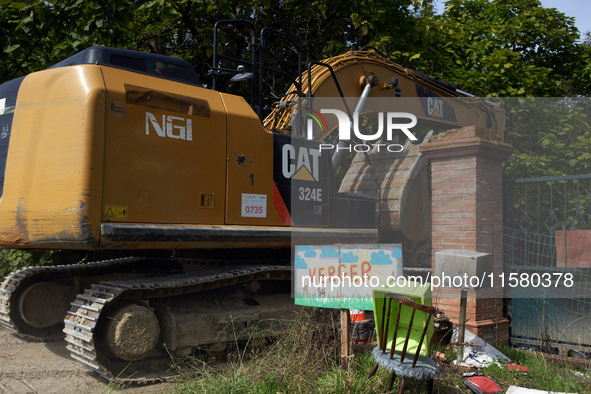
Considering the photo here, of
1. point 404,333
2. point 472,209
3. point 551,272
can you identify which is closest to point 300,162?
point 472,209

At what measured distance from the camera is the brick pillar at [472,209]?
231 inches

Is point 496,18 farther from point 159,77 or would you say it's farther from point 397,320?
point 397,320

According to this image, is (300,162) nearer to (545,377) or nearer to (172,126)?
(172,126)

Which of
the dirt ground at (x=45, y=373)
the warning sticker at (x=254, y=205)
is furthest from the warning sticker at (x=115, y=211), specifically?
the dirt ground at (x=45, y=373)

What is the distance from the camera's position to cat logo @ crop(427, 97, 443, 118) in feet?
27.9

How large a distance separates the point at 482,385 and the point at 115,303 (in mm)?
3314

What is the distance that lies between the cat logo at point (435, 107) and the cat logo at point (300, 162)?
114 inches

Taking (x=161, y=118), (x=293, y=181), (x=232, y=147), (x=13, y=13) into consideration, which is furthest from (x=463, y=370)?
(x=13, y=13)

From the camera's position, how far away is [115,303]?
510 cm

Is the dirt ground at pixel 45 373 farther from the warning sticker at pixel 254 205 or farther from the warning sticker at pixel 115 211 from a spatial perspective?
the warning sticker at pixel 254 205

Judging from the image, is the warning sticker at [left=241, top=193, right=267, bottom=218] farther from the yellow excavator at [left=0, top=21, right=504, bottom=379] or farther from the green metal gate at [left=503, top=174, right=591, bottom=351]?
the green metal gate at [left=503, top=174, right=591, bottom=351]

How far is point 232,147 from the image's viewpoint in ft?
18.3

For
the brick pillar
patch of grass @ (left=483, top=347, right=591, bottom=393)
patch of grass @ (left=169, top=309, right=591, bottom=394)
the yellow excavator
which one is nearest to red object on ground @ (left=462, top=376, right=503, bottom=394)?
patch of grass @ (left=169, top=309, right=591, bottom=394)

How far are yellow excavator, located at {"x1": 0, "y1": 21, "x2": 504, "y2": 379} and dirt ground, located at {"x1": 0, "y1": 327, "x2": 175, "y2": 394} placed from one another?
7.2 inches
